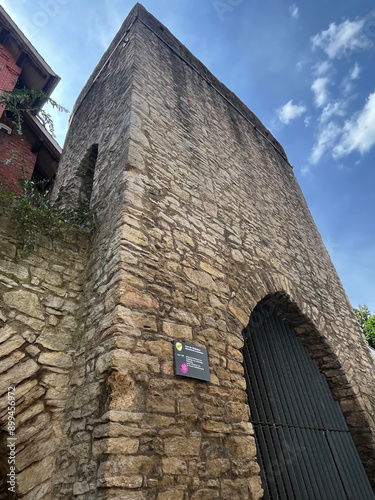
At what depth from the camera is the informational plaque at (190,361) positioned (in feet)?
8.80

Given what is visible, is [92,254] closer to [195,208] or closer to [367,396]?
[195,208]

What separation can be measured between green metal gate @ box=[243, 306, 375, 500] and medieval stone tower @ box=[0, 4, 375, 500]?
3 centimetres

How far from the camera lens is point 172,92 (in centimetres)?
550

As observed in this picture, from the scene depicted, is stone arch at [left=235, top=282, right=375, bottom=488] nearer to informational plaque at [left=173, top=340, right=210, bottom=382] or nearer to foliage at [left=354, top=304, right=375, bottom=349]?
informational plaque at [left=173, top=340, right=210, bottom=382]

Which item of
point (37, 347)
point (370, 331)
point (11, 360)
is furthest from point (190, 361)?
point (370, 331)

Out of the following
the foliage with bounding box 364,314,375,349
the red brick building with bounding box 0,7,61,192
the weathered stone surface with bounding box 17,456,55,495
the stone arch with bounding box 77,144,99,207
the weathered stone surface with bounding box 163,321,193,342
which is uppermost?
the red brick building with bounding box 0,7,61,192

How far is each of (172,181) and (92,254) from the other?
1.42m

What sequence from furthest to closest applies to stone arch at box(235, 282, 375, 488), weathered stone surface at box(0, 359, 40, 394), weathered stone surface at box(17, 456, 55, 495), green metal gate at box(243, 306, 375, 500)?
1. stone arch at box(235, 282, 375, 488)
2. green metal gate at box(243, 306, 375, 500)
3. weathered stone surface at box(0, 359, 40, 394)
4. weathered stone surface at box(17, 456, 55, 495)

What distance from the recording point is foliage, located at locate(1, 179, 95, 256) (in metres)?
3.11

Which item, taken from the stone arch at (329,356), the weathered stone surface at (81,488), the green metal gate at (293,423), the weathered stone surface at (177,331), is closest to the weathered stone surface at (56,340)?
the weathered stone surface at (177,331)

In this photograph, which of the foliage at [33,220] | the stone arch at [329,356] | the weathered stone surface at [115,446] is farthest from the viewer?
the stone arch at [329,356]

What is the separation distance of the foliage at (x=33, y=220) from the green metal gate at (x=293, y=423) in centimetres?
272

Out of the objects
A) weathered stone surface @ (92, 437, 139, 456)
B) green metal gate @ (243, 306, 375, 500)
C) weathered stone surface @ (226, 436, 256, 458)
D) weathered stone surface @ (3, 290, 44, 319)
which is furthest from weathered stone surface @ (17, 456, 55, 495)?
green metal gate @ (243, 306, 375, 500)

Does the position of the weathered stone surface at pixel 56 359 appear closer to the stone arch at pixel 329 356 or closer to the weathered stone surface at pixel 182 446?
the weathered stone surface at pixel 182 446
